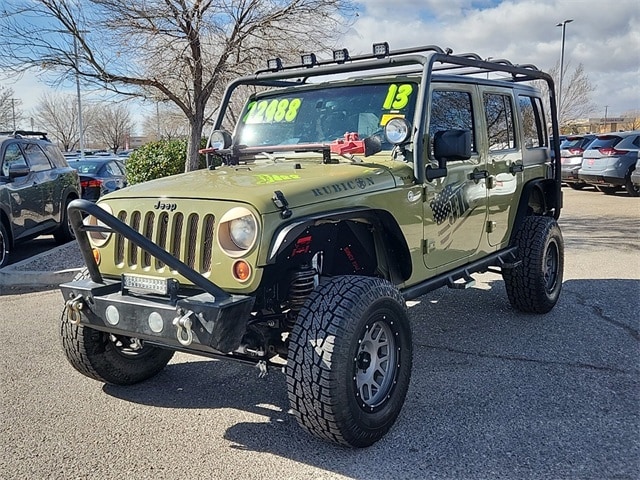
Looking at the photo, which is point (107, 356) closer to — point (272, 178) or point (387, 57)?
point (272, 178)

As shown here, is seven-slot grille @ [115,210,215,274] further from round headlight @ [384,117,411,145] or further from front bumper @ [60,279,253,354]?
round headlight @ [384,117,411,145]

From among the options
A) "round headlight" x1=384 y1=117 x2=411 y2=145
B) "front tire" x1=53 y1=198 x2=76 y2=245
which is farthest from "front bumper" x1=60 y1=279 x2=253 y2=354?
"front tire" x1=53 y1=198 x2=76 y2=245

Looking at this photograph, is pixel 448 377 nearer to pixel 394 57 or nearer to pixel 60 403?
pixel 394 57

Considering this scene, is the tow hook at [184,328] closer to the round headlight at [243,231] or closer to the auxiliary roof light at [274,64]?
the round headlight at [243,231]

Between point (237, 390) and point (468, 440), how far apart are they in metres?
1.59

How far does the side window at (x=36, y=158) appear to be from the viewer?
9078 mm

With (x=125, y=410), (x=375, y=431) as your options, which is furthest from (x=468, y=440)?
(x=125, y=410)

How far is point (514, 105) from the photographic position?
5547 mm

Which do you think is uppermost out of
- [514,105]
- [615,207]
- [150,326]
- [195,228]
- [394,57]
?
[394,57]

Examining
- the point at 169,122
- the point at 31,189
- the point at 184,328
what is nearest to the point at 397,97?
the point at 184,328

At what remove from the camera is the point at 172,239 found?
132 inches

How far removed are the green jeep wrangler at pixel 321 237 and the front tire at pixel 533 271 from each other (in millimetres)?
28

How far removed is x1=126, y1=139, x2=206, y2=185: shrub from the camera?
39.3 ft

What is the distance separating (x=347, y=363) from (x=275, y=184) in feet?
3.46
